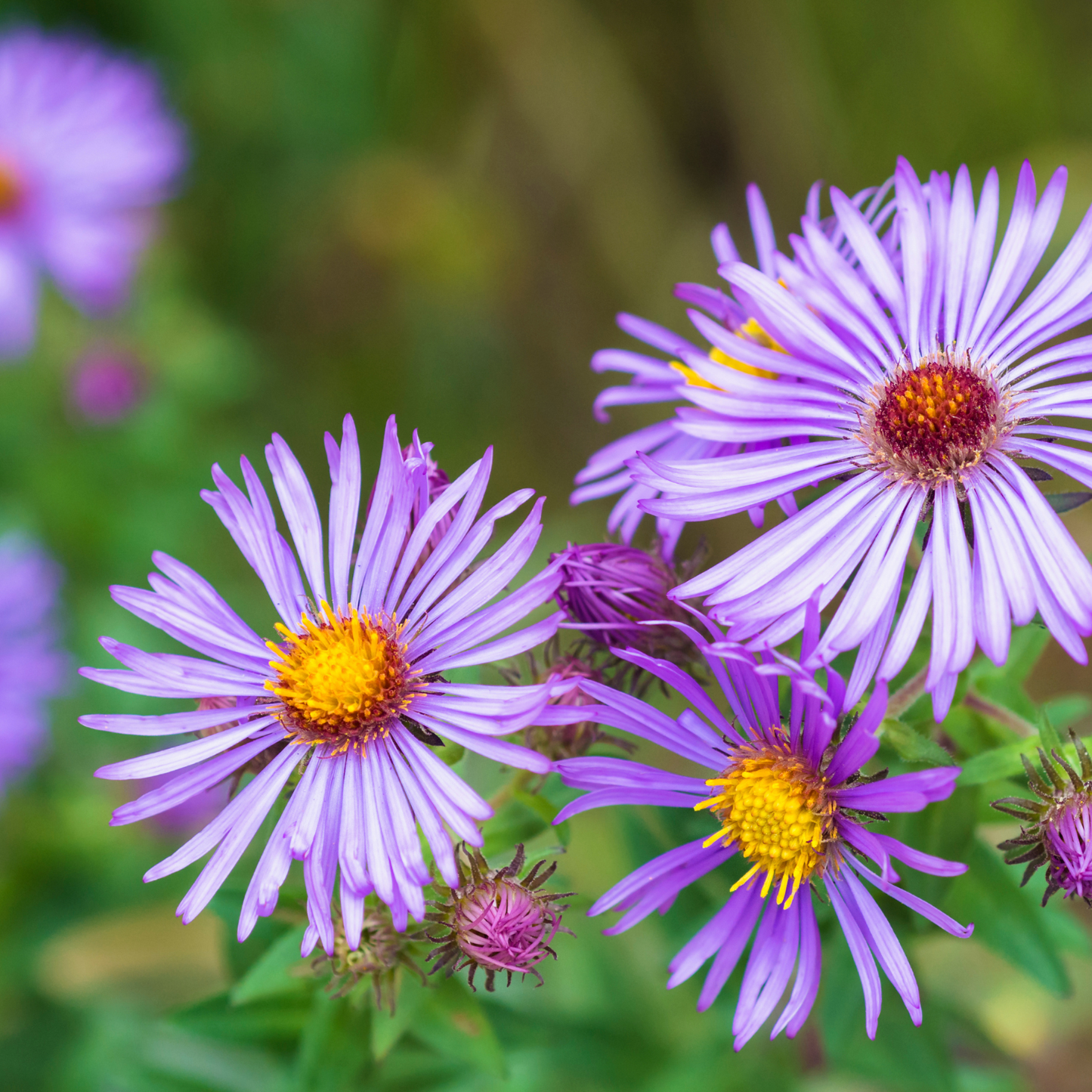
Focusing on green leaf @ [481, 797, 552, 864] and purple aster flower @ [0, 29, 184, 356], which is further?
purple aster flower @ [0, 29, 184, 356]

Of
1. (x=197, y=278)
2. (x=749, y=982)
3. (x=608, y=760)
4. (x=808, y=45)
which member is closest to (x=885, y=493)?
(x=608, y=760)

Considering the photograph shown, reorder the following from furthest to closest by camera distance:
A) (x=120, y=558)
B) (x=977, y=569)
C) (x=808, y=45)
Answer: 1. (x=808, y=45)
2. (x=120, y=558)
3. (x=977, y=569)

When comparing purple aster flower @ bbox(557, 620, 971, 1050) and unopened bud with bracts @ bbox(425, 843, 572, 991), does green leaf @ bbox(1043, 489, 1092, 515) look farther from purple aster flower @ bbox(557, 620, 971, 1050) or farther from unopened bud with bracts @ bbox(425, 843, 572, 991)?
unopened bud with bracts @ bbox(425, 843, 572, 991)

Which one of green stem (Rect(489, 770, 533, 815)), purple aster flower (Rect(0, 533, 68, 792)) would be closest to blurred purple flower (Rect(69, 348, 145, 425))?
purple aster flower (Rect(0, 533, 68, 792))

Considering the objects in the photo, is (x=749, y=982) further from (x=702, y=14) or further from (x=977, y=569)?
(x=702, y=14)

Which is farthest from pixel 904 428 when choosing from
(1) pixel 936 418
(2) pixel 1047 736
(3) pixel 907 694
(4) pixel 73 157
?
(4) pixel 73 157

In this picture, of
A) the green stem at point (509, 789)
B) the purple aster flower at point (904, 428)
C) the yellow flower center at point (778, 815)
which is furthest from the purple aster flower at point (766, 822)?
the green stem at point (509, 789)
